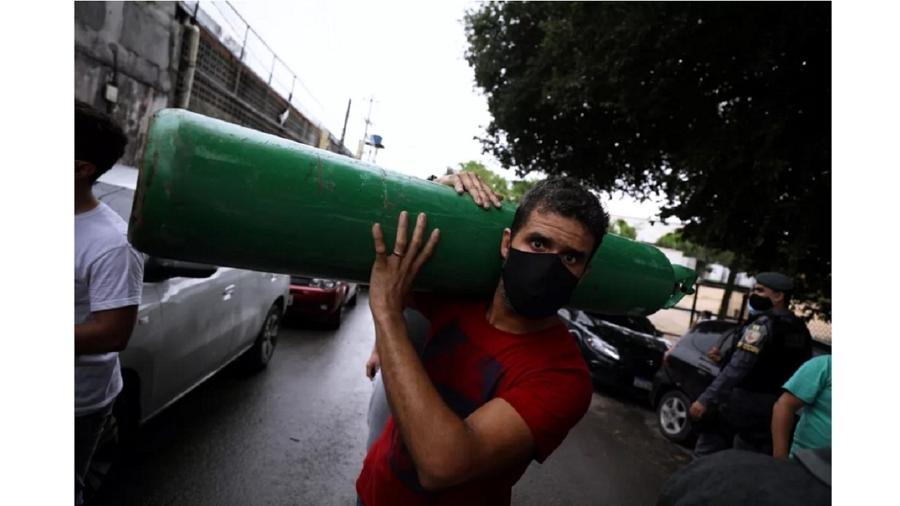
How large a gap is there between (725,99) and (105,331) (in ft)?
24.8

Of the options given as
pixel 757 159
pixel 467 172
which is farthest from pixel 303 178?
pixel 757 159

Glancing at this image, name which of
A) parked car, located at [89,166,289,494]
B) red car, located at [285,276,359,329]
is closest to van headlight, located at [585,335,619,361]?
red car, located at [285,276,359,329]

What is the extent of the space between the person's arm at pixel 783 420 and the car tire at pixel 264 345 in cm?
416

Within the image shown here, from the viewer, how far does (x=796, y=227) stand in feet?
18.9

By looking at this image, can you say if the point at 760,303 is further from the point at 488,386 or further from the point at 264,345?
the point at 264,345

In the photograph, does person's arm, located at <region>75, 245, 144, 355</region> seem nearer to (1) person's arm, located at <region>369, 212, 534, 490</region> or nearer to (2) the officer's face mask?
(1) person's arm, located at <region>369, 212, 534, 490</region>

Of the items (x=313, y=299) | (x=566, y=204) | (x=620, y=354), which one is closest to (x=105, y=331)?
(x=566, y=204)

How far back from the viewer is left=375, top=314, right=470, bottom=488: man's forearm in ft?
3.42

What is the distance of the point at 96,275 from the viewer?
1635mm

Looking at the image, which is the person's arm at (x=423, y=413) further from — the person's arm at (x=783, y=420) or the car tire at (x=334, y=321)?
the car tire at (x=334, y=321)

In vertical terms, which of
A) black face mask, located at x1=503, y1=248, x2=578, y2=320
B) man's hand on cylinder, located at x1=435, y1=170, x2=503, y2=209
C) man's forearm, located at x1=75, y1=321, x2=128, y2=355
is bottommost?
man's forearm, located at x1=75, y1=321, x2=128, y2=355

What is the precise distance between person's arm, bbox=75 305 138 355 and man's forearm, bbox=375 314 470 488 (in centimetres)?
111

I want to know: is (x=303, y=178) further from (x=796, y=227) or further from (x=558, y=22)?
(x=558, y=22)

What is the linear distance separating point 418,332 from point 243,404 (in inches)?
121
